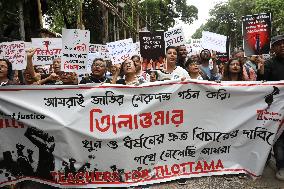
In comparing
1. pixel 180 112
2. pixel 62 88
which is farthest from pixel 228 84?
pixel 62 88

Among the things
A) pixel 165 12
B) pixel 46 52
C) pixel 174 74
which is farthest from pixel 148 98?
pixel 165 12

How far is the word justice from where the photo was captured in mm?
4340

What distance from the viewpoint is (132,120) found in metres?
4.37

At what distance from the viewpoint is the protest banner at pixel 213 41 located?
780 cm

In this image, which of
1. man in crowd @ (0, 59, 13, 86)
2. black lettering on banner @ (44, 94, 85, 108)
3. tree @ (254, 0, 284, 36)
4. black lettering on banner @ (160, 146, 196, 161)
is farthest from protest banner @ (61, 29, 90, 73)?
tree @ (254, 0, 284, 36)

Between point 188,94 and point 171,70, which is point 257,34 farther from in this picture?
point 188,94

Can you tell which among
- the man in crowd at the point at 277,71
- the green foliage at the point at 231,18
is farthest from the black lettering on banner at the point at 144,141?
the green foliage at the point at 231,18

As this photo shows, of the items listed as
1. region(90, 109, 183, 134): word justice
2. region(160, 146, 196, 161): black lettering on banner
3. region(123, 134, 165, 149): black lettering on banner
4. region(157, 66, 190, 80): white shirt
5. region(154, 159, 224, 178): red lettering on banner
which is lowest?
region(154, 159, 224, 178): red lettering on banner

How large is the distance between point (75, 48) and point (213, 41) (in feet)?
11.3

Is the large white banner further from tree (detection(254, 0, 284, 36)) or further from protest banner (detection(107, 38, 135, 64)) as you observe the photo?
tree (detection(254, 0, 284, 36))

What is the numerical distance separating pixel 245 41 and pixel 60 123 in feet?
9.74

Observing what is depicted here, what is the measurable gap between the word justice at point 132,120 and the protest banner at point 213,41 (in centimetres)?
364

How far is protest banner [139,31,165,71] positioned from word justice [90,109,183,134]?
2.87 metres

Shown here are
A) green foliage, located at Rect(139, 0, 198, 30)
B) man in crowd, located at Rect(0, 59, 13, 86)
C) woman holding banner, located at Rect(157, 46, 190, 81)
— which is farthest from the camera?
green foliage, located at Rect(139, 0, 198, 30)
